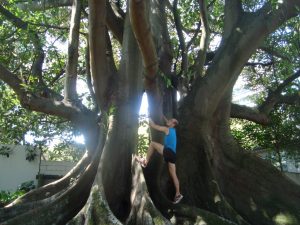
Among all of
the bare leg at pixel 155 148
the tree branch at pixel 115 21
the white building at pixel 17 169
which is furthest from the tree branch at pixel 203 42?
the white building at pixel 17 169

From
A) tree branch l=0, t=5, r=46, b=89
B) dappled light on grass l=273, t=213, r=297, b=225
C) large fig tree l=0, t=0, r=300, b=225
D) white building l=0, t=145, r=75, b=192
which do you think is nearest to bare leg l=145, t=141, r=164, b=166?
large fig tree l=0, t=0, r=300, b=225

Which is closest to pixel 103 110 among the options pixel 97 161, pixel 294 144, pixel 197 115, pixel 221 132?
pixel 97 161

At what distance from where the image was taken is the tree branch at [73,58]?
8086 millimetres

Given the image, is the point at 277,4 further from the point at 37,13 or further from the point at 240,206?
the point at 37,13

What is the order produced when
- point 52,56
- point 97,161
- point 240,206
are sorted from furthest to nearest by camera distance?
1. point 52,56
2. point 240,206
3. point 97,161

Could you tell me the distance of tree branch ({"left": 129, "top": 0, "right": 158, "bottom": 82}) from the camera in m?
4.61

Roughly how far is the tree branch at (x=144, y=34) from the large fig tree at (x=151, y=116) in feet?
0.12

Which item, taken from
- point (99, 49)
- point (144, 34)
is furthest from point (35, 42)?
point (144, 34)

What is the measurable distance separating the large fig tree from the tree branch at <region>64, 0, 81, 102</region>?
2 centimetres

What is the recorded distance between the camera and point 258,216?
304 inches

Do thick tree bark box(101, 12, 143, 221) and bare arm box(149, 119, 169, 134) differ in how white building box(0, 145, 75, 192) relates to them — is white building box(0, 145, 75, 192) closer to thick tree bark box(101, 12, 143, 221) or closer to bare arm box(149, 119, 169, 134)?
thick tree bark box(101, 12, 143, 221)

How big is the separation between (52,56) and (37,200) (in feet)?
15.0

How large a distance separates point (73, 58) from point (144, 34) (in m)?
3.35

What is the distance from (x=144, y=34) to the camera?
503 cm
